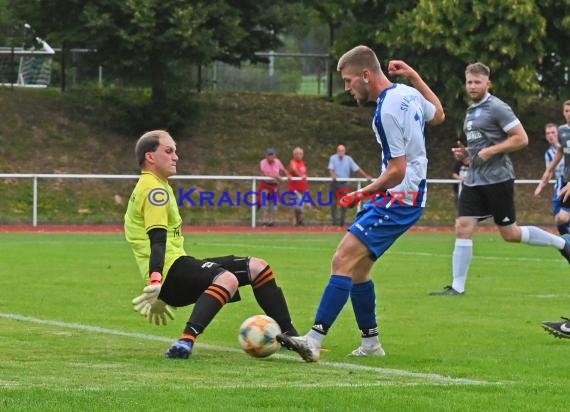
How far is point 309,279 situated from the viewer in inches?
647

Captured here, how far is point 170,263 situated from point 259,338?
2.63 feet

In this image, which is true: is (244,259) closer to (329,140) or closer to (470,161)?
(470,161)

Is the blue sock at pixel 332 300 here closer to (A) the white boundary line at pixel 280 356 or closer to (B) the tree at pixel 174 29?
(A) the white boundary line at pixel 280 356

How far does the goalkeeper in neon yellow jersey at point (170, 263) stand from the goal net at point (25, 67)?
3142 centimetres

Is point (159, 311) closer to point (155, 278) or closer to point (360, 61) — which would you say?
point (155, 278)

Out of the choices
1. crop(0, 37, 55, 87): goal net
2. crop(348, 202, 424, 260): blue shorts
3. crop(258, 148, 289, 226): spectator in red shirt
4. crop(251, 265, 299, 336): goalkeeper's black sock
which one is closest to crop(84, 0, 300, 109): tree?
crop(258, 148, 289, 226): spectator in red shirt

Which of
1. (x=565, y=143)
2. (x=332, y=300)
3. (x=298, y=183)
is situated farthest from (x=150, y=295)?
(x=298, y=183)

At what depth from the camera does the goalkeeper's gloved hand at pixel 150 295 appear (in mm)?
8312

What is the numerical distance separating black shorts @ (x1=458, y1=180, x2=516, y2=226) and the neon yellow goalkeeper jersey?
16.3 ft

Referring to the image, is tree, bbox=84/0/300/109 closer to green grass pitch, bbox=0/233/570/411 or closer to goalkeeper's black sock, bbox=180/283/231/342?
green grass pitch, bbox=0/233/570/411

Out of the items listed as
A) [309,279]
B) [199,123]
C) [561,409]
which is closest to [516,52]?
[199,123]

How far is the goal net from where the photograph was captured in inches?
1590

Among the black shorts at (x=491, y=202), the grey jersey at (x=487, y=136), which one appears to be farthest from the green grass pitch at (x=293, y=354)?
the grey jersey at (x=487, y=136)

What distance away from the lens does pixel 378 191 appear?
8.94 m
